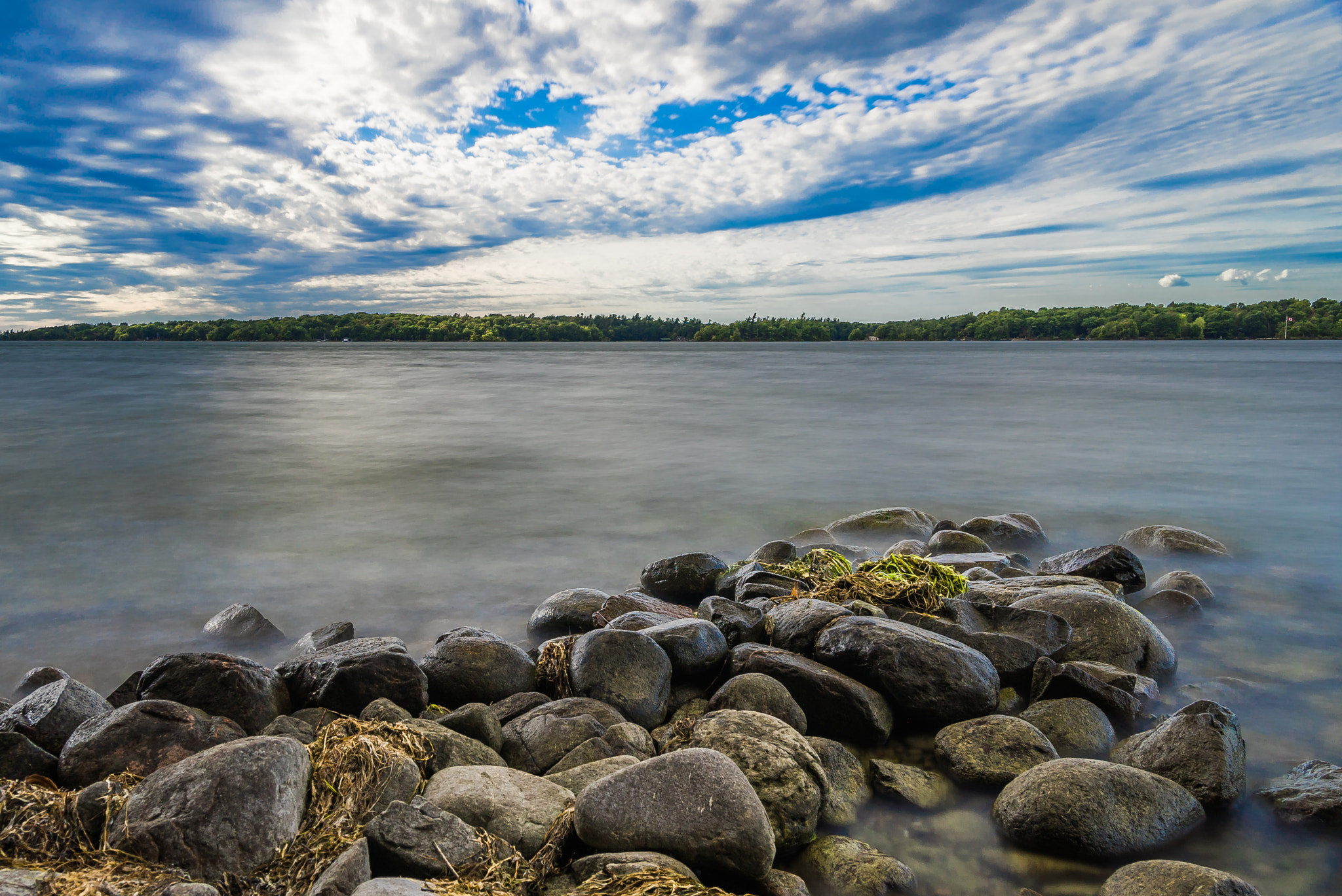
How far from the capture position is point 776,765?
125 inches

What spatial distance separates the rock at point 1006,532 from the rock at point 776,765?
225 inches

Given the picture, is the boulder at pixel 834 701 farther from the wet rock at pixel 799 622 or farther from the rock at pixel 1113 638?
the rock at pixel 1113 638

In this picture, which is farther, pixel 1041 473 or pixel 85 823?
pixel 1041 473

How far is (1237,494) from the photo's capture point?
11820mm

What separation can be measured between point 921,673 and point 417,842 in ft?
8.90

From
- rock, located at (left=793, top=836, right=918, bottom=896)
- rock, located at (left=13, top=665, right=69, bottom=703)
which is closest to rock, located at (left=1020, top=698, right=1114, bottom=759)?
rock, located at (left=793, top=836, right=918, bottom=896)

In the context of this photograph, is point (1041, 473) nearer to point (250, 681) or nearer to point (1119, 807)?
point (1119, 807)

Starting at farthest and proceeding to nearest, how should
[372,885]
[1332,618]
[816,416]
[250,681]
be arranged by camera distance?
[816,416], [1332,618], [250,681], [372,885]

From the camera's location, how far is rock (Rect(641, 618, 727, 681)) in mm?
4438

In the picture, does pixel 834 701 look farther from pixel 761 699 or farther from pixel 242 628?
pixel 242 628

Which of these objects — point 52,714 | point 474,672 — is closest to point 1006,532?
point 474,672

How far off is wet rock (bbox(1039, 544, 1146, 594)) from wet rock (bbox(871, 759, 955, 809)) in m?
3.39

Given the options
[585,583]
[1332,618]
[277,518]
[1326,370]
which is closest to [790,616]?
[585,583]

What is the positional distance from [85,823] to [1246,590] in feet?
28.4
